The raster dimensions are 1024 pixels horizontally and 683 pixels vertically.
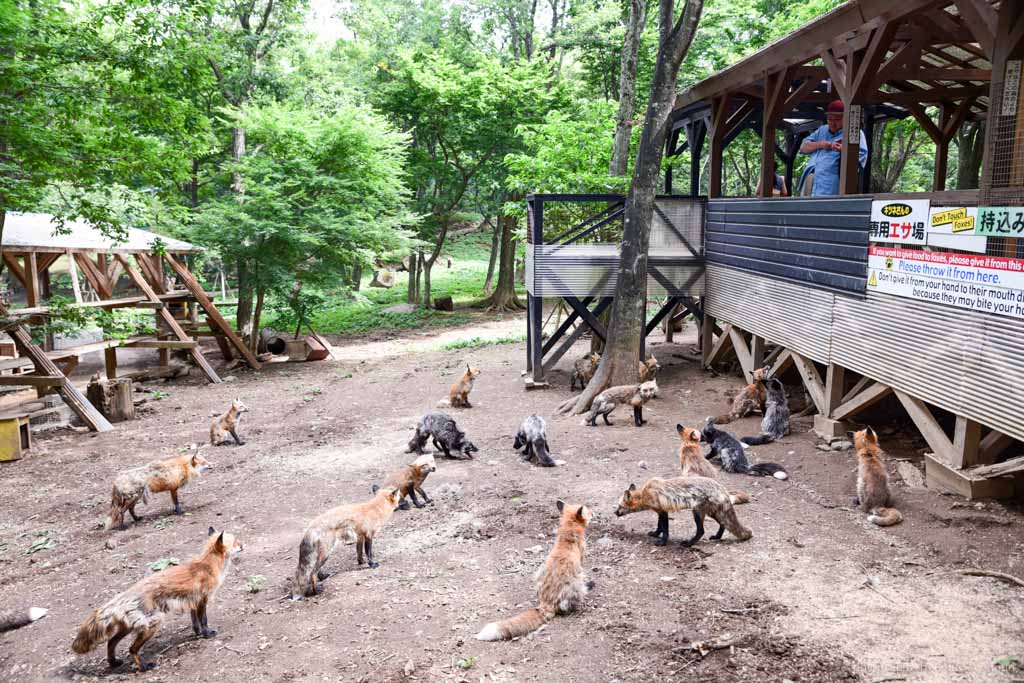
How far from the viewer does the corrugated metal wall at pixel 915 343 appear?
6801 millimetres

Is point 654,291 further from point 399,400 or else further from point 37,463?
point 37,463

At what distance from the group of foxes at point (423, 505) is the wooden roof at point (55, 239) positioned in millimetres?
7273

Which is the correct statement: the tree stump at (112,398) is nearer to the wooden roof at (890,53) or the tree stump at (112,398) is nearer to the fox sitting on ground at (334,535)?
the fox sitting on ground at (334,535)

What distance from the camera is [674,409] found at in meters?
12.4

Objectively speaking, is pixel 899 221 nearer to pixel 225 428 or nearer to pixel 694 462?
pixel 694 462

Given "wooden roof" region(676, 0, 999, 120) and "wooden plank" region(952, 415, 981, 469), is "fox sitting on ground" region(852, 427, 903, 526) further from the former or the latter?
"wooden roof" region(676, 0, 999, 120)

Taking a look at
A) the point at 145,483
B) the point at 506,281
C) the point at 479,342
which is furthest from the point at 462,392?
the point at 506,281

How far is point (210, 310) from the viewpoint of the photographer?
19.5 m

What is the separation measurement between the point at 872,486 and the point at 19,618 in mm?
7972

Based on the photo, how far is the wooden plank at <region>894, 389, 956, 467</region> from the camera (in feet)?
24.8

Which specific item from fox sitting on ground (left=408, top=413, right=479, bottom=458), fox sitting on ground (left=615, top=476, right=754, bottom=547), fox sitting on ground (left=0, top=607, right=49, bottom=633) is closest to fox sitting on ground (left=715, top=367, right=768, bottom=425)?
fox sitting on ground (left=408, top=413, right=479, bottom=458)

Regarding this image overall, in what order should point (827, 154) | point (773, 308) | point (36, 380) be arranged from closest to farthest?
point (827, 154) < point (773, 308) < point (36, 380)

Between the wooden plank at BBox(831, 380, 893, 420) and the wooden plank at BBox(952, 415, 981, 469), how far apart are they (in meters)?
1.28

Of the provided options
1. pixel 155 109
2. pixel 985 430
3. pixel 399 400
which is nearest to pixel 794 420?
pixel 985 430
